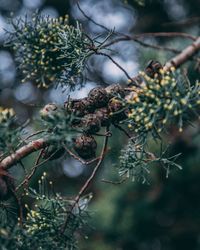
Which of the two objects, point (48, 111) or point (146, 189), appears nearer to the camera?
point (48, 111)

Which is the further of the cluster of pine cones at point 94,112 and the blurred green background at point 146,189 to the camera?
the blurred green background at point 146,189

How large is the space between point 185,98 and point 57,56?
26.8 inches

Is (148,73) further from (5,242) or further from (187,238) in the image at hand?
(187,238)

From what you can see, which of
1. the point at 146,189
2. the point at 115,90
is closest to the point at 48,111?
the point at 115,90

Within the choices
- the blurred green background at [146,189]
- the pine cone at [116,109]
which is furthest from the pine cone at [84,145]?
the blurred green background at [146,189]

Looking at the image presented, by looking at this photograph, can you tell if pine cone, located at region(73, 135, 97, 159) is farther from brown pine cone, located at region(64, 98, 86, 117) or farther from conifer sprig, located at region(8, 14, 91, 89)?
conifer sprig, located at region(8, 14, 91, 89)

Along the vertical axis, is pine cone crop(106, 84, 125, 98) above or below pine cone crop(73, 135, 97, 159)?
above

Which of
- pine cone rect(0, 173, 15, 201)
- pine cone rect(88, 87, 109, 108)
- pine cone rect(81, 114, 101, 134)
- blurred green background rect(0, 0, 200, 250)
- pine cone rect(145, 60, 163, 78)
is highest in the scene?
blurred green background rect(0, 0, 200, 250)

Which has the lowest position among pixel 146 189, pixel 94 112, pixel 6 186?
pixel 6 186

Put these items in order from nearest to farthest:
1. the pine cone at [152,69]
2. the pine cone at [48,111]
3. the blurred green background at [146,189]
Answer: the pine cone at [48,111], the pine cone at [152,69], the blurred green background at [146,189]

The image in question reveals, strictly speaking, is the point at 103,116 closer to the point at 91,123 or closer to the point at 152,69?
the point at 91,123

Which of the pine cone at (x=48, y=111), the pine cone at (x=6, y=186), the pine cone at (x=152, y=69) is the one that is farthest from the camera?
the pine cone at (x=152, y=69)

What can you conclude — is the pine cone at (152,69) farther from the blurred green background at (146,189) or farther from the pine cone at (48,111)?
the blurred green background at (146,189)

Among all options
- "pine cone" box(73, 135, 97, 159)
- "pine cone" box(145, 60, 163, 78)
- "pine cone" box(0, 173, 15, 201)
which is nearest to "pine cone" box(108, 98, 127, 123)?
"pine cone" box(73, 135, 97, 159)
